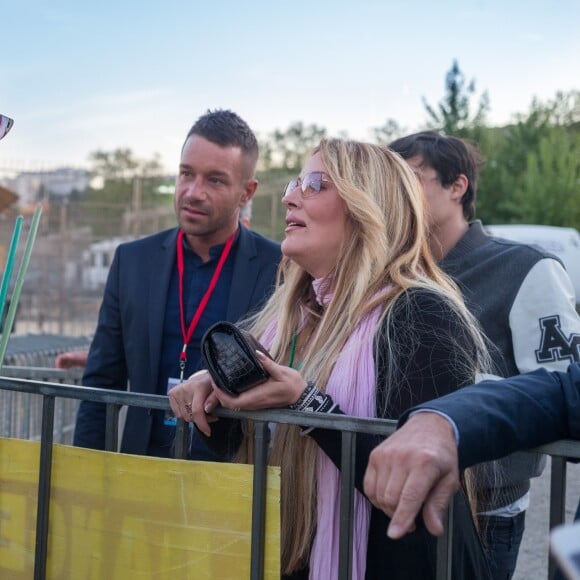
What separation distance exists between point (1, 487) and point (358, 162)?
1.25m

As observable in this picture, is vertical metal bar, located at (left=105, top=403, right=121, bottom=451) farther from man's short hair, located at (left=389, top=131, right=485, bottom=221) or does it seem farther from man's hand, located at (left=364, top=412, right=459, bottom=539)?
man's short hair, located at (left=389, top=131, right=485, bottom=221)

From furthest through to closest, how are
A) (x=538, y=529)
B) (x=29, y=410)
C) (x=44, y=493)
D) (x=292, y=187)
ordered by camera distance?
(x=538, y=529) → (x=29, y=410) → (x=292, y=187) → (x=44, y=493)

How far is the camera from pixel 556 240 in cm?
1764

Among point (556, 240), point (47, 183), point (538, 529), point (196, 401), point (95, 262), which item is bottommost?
point (538, 529)

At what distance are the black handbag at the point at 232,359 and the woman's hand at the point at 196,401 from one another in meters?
0.12

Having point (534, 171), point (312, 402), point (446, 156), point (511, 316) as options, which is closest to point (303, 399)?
point (312, 402)

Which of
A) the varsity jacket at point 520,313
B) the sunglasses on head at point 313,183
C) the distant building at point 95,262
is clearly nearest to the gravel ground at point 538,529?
the varsity jacket at point 520,313

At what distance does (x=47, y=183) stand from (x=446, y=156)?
1409cm

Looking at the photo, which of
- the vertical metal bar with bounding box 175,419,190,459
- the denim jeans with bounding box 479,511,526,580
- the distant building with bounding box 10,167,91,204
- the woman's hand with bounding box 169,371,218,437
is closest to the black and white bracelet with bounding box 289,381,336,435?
the woman's hand with bounding box 169,371,218,437

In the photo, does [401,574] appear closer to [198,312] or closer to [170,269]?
[198,312]

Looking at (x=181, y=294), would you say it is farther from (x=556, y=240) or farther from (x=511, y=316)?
(x=556, y=240)

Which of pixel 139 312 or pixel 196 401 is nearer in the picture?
pixel 196 401

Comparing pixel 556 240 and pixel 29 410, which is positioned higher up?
pixel 556 240

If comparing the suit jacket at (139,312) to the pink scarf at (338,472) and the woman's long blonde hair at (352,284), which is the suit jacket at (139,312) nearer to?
the woman's long blonde hair at (352,284)
